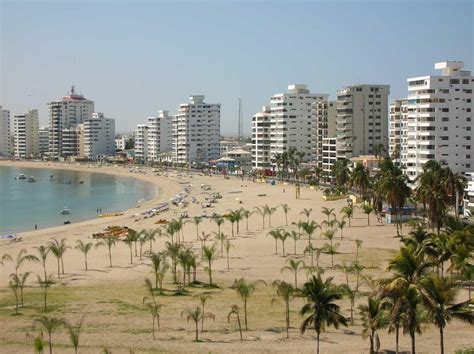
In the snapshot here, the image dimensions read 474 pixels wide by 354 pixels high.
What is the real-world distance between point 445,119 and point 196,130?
9695 centimetres

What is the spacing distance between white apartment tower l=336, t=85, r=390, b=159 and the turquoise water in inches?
1305

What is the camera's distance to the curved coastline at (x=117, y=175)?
6853 centimetres

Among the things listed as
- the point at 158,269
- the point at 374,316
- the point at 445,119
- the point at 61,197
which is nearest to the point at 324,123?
the point at 445,119

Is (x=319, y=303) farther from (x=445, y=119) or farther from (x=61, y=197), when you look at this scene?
(x=61, y=197)

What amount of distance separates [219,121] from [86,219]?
9592 centimetres

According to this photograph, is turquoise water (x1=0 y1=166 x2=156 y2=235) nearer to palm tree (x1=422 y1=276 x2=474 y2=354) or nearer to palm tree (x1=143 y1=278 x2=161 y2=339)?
palm tree (x1=143 y1=278 x2=161 y2=339)

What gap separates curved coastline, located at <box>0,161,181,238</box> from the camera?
225 feet

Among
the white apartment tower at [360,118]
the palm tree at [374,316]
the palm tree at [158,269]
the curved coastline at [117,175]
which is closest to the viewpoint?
the palm tree at [374,316]

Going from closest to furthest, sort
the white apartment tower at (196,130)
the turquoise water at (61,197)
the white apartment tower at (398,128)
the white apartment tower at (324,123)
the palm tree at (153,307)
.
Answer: the palm tree at (153,307) → the turquoise water at (61,197) → the white apartment tower at (398,128) → the white apartment tower at (324,123) → the white apartment tower at (196,130)

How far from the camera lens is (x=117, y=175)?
502 ft

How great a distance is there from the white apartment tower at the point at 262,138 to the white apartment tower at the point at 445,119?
188 feet

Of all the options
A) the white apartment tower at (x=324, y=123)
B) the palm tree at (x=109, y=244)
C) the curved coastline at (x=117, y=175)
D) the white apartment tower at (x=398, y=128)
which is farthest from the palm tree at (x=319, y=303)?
the white apartment tower at (x=324, y=123)

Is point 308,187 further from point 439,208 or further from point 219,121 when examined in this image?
point 219,121

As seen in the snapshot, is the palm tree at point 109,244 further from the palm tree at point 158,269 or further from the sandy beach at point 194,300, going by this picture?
the palm tree at point 158,269
